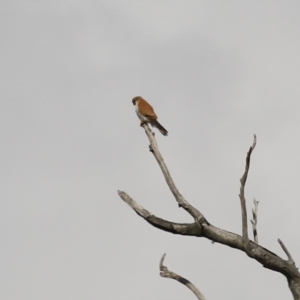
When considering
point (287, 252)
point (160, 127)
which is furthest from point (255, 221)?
point (160, 127)

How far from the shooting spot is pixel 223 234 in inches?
276

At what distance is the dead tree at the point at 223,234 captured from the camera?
686 centimetres

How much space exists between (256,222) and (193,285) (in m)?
1.06

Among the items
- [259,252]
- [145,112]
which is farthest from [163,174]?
[145,112]

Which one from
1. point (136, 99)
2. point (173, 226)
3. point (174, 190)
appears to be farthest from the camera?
point (136, 99)

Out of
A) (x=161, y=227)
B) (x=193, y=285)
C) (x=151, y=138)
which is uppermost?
(x=151, y=138)

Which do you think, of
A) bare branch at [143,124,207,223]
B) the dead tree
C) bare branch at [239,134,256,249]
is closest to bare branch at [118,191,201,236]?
the dead tree

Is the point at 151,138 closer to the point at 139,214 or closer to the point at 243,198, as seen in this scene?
the point at 139,214

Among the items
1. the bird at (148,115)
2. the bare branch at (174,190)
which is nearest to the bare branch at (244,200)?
the bare branch at (174,190)

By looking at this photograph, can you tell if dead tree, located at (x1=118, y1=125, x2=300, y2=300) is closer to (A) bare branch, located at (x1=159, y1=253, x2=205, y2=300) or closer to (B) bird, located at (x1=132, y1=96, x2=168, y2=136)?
(A) bare branch, located at (x1=159, y1=253, x2=205, y2=300)

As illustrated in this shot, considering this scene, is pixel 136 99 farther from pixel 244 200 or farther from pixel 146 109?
pixel 244 200

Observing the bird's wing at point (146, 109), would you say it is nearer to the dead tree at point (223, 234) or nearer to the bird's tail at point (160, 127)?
the bird's tail at point (160, 127)

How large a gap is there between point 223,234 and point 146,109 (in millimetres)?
8461

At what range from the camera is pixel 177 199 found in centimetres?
746
